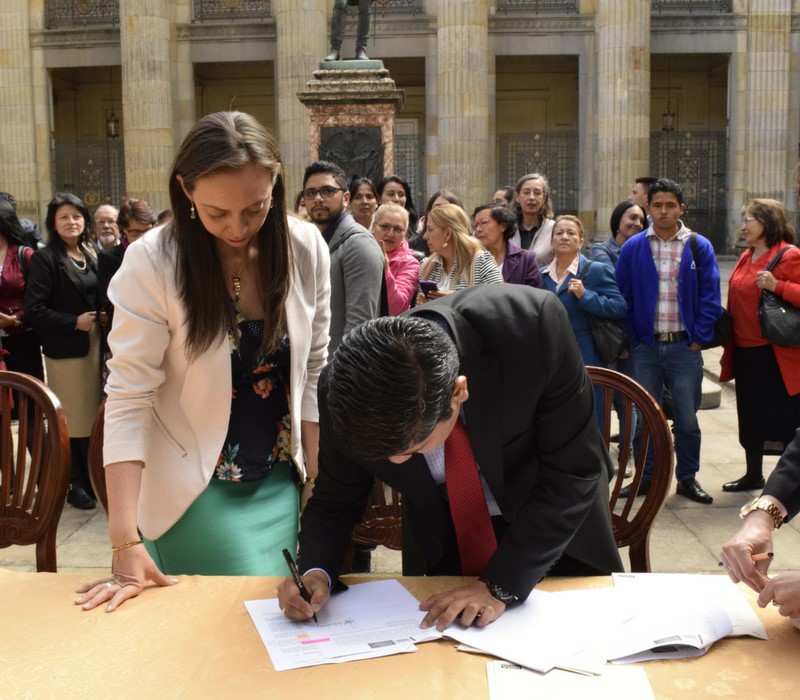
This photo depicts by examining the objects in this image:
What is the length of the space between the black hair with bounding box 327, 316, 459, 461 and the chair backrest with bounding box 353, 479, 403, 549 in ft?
3.80

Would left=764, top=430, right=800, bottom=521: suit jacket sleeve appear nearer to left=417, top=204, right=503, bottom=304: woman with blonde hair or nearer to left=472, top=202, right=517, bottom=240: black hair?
left=417, top=204, right=503, bottom=304: woman with blonde hair

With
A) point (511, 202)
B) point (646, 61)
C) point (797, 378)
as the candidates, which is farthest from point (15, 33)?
point (797, 378)

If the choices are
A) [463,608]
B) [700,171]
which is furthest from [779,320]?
[700,171]

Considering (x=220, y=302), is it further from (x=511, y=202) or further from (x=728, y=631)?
(x=511, y=202)

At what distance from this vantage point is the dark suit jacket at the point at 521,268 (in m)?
6.28

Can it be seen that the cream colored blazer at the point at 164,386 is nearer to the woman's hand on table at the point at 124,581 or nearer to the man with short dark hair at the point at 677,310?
the woman's hand on table at the point at 124,581

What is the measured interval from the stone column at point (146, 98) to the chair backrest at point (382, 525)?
691 inches

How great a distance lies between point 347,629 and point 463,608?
257mm

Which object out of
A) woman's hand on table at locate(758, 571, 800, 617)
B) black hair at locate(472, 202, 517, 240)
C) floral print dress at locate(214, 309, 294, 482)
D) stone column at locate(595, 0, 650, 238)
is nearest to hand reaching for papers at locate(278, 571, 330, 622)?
floral print dress at locate(214, 309, 294, 482)

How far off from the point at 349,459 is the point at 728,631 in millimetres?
945

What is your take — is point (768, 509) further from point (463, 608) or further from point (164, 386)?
point (164, 386)

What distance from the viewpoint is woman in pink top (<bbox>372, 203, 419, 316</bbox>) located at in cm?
597

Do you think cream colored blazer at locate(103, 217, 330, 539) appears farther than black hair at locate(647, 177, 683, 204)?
No

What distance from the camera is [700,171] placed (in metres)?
21.8
